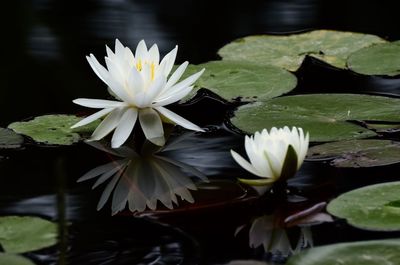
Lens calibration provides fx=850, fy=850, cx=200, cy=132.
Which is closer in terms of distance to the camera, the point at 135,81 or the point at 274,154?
the point at 274,154

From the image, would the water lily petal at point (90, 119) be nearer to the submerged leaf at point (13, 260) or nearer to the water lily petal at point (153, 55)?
the water lily petal at point (153, 55)

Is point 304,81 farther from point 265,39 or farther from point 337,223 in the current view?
point 337,223

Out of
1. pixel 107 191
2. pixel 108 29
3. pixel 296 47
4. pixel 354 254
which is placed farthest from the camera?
pixel 108 29

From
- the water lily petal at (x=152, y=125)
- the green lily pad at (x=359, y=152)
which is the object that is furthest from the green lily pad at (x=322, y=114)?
the water lily petal at (x=152, y=125)

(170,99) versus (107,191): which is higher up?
(170,99)

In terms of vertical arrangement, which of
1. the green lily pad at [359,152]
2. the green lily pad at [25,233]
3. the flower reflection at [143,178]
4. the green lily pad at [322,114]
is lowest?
the green lily pad at [25,233]

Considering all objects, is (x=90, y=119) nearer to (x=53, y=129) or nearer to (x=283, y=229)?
(x=53, y=129)

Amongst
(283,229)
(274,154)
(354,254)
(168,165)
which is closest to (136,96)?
(168,165)
